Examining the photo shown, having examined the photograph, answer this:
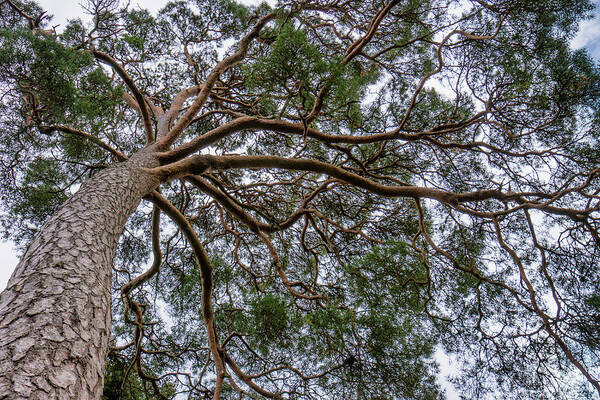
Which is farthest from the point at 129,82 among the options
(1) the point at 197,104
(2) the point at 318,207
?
(2) the point at 318,207

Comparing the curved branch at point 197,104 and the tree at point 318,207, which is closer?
the tree at point 318,207

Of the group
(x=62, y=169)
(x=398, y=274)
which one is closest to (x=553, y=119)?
(x=398, y=274)

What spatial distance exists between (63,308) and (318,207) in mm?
3508

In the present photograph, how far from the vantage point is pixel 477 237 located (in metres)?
3.90

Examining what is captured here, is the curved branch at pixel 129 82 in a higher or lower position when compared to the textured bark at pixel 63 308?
higher

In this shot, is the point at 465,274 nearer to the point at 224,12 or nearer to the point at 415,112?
the point at 415,112

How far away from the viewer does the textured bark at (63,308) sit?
0.94m

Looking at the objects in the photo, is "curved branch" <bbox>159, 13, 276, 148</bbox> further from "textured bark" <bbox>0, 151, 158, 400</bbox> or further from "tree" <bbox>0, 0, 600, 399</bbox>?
"textured bark" <bbox>0, 151, 158, 400</bbox>

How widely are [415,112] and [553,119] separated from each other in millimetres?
1137

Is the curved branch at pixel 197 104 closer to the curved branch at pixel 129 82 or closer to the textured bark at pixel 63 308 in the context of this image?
the curved branch at pixel 129 82

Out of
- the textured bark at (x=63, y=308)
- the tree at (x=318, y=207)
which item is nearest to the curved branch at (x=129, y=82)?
the tree at (x=318, y=207)

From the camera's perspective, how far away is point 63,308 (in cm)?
120

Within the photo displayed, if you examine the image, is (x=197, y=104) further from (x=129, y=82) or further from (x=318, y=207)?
(x=318, y=207)

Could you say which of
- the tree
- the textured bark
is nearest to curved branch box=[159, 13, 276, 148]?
the tree
